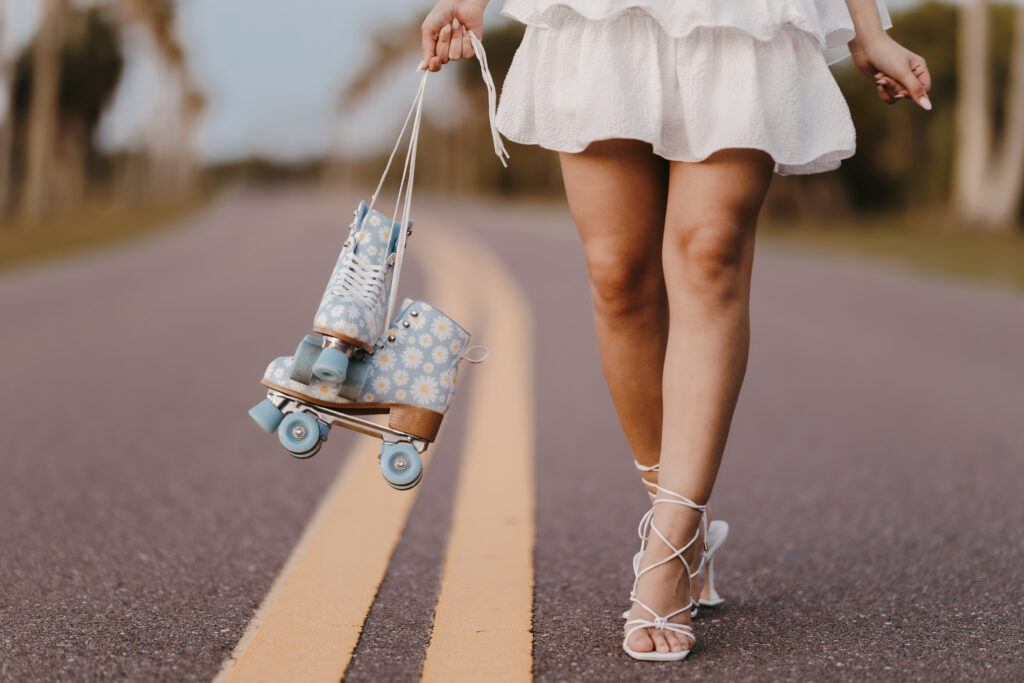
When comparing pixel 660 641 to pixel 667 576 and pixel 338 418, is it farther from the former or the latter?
pixel 338 418

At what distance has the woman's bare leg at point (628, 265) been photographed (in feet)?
6.64

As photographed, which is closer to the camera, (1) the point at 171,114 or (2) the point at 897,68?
(2) the point at 897,68

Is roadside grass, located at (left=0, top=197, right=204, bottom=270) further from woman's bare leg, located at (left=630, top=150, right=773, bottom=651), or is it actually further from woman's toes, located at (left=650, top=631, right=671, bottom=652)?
woman's toes, located at (left=650, top=631, right=671, bottom=652)

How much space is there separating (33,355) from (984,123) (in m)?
16.8

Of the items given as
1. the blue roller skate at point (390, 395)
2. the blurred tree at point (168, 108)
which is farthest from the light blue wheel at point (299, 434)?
the blurred tree at point (168, 108)

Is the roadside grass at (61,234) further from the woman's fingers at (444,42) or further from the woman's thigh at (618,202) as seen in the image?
the woman's thigh at (618,202)

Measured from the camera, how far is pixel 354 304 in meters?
1.88

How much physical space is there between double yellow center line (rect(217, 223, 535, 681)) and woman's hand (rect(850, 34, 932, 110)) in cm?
110

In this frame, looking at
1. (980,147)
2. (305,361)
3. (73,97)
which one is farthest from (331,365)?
(73,97)

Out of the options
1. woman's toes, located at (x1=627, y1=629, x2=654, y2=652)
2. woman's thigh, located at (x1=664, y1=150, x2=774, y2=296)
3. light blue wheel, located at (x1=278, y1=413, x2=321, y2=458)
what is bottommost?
woman's toes, located at (x1=627, y1=629, x2=654, y2=652)

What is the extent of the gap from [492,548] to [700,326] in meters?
0.79

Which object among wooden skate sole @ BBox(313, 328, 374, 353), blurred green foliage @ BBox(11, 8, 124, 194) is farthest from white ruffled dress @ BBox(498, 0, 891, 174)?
blurred green foliage @ BBox(11, 8, 124, 194)

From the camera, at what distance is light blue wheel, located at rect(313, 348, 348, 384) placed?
1809 millimetres

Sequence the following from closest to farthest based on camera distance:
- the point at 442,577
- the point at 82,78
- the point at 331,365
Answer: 1. the point at 331,365
2. the point at 442,577
3. the point at 82,78
